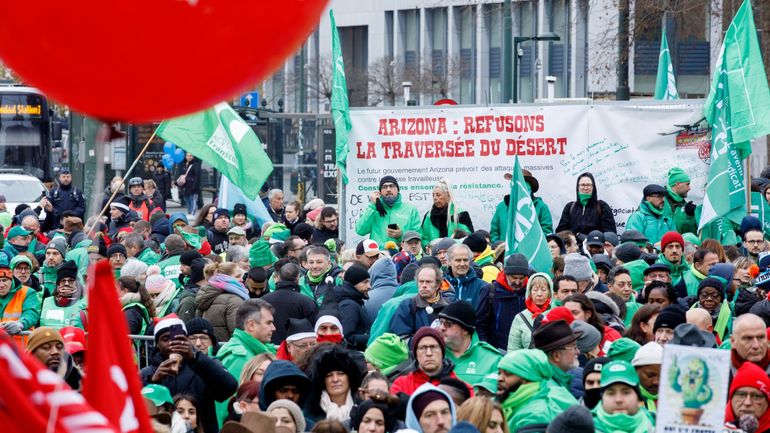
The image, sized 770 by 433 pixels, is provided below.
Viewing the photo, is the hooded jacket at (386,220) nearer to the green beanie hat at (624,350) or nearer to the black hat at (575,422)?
the green beanie hat at (624,350)

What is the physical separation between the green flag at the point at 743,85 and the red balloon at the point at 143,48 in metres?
10.7

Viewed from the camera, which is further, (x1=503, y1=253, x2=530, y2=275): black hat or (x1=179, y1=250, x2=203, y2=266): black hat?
(x1=179, y1=250, x2=203, y2=266): black hat

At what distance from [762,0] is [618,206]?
953 centimetres

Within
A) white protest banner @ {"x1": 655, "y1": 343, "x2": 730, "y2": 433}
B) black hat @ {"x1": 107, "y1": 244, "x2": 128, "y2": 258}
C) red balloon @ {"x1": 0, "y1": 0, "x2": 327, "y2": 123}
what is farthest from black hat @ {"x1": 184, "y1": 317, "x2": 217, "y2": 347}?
red balloon @ {"x1": 0, "y1": 0, "x2": 327, "y2": 123}

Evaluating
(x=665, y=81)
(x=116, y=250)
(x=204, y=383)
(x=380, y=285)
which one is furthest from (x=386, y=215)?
(x=204, y=383)

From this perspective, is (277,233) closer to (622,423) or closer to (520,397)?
(520,397)

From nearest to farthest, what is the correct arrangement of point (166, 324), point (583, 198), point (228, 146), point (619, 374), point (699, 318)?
point (619, 374) → point (166, 324) → point (699, 318) → point (228, 146) → point (583, 198)

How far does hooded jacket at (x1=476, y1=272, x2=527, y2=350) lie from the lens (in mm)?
10148

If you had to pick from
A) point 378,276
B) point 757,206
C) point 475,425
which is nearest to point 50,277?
point 378,276

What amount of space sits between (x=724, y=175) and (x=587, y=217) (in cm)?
155

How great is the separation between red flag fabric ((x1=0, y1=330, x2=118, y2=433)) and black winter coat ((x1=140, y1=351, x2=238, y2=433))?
4030 millimetres

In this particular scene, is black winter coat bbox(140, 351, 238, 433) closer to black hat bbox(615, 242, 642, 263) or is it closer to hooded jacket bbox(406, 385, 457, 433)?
hooded jacket bbox(406, 385, 457, 433)

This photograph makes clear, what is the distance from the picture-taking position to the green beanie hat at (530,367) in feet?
23.5

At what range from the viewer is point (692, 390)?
219 inches
